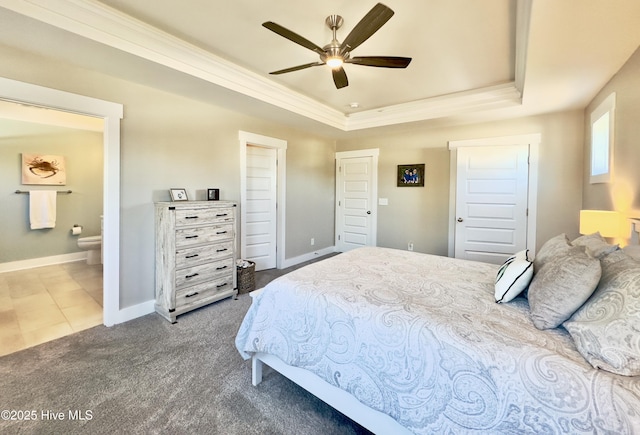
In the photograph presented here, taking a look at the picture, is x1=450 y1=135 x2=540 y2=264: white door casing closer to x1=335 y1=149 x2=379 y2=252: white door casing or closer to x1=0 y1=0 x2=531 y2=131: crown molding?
x1=0 y1=0 x2=531 y2=131: crown molding

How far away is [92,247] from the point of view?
469 cm

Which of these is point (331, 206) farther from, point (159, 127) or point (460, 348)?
point (460, 348)

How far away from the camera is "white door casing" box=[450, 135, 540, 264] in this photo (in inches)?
150

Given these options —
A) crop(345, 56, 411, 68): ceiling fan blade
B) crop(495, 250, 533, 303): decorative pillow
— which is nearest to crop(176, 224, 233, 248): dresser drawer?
crop(345, 56, 411, 68): ceiling fan blade

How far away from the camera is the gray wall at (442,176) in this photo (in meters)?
3.58

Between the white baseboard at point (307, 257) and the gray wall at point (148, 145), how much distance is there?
60.1 inches

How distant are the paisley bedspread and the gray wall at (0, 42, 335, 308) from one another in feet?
5.99

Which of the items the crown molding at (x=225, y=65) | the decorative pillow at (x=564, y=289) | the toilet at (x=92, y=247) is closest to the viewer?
the decorative pillow at (x=564, y=289)

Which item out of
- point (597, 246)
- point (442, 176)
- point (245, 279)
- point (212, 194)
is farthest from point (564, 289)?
point (442, 176)

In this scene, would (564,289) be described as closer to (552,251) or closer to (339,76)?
(552,251)

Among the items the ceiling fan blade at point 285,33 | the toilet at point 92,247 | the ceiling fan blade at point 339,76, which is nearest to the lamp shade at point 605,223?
the ceiling fan blade at point 339,76

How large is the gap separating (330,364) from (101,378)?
168 cm

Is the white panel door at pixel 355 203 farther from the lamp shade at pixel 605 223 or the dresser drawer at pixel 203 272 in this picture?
the lamp shade at pixel 605 223

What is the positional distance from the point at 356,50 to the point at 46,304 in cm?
432
